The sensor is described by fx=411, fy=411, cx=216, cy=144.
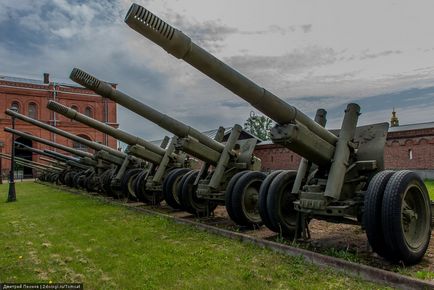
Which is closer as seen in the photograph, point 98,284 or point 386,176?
point 98,284

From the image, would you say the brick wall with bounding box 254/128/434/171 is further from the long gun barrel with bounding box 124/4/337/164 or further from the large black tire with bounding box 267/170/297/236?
the long gun barrel with bounding box 124/4/337/164

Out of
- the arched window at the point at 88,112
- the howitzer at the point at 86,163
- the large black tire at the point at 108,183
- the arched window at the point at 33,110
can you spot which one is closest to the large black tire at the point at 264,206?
the large black tire at the point at 108,183

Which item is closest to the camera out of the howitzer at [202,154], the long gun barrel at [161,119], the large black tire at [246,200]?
the large black tire at [246,200]

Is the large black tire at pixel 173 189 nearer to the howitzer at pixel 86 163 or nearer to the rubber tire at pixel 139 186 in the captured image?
the rubber tire at pixel 139 186

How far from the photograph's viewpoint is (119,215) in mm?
9422

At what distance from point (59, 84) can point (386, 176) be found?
43.4 meters

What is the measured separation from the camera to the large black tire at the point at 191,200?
8.93 metres

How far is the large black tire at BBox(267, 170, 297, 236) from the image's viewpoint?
19.4 ft

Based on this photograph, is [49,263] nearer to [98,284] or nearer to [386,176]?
[98,284]

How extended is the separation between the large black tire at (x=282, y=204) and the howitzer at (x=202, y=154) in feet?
4.33

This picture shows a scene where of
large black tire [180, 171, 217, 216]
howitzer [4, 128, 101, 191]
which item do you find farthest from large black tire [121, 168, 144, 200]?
large black tire [180, 171, 217, 216]

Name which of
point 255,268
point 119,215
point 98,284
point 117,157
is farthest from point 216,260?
point 117,157

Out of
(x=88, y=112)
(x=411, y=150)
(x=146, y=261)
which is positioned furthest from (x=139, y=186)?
(x=88, y=112)

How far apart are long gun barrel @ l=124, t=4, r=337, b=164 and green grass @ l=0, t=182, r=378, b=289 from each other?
149 cm
